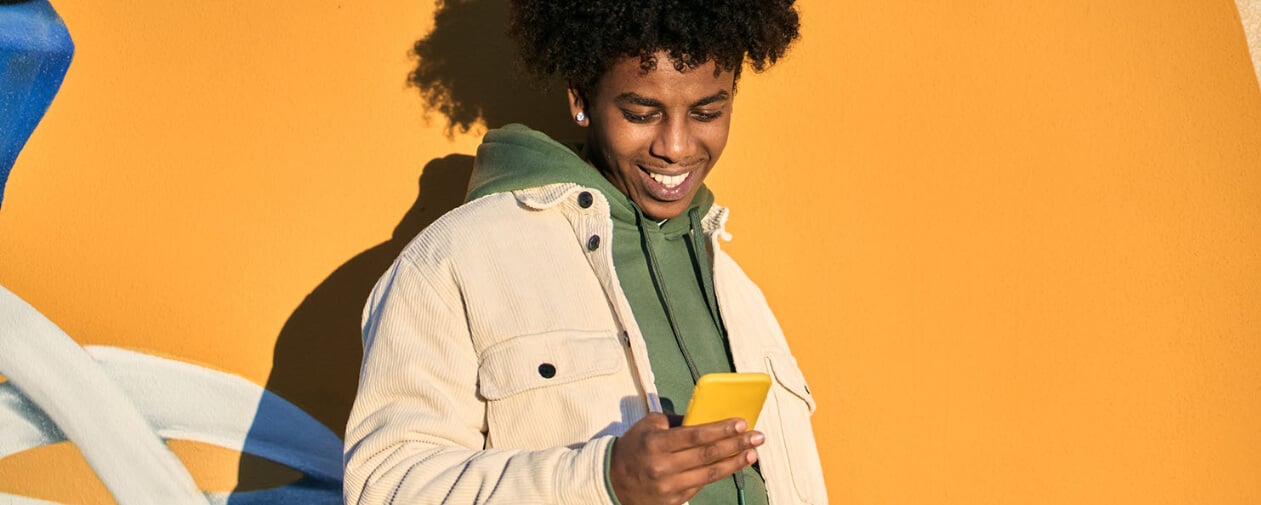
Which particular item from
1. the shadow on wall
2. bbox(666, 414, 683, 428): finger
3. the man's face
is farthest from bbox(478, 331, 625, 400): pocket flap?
the shadow on wall

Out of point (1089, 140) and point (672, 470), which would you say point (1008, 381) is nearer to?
point (1089, 140)

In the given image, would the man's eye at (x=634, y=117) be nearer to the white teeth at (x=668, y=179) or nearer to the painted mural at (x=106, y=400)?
the white teeth at (x=668, y=179)

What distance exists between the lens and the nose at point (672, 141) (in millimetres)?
2203

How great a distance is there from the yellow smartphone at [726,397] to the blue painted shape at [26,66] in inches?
65.2

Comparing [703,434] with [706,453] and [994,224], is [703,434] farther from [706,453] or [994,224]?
[994,224]

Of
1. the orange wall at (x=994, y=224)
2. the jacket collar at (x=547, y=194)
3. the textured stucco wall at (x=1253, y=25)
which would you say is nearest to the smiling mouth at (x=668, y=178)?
the jacket collar at (x=547, y=194)

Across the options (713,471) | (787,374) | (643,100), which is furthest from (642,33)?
(713,471)

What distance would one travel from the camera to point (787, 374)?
8.02 ft

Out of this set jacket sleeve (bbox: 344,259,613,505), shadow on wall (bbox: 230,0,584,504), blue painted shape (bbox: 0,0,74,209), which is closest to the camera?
jacket sleeve (bbox: 344,259,613,505)

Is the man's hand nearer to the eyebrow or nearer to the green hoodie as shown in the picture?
the green hoodie

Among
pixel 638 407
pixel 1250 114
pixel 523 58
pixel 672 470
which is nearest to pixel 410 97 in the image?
pixel 523 58

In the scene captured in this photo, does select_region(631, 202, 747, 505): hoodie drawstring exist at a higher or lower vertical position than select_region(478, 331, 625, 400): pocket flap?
higher

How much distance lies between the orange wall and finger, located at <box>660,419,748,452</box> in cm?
120

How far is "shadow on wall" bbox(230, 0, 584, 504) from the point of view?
107 inches
